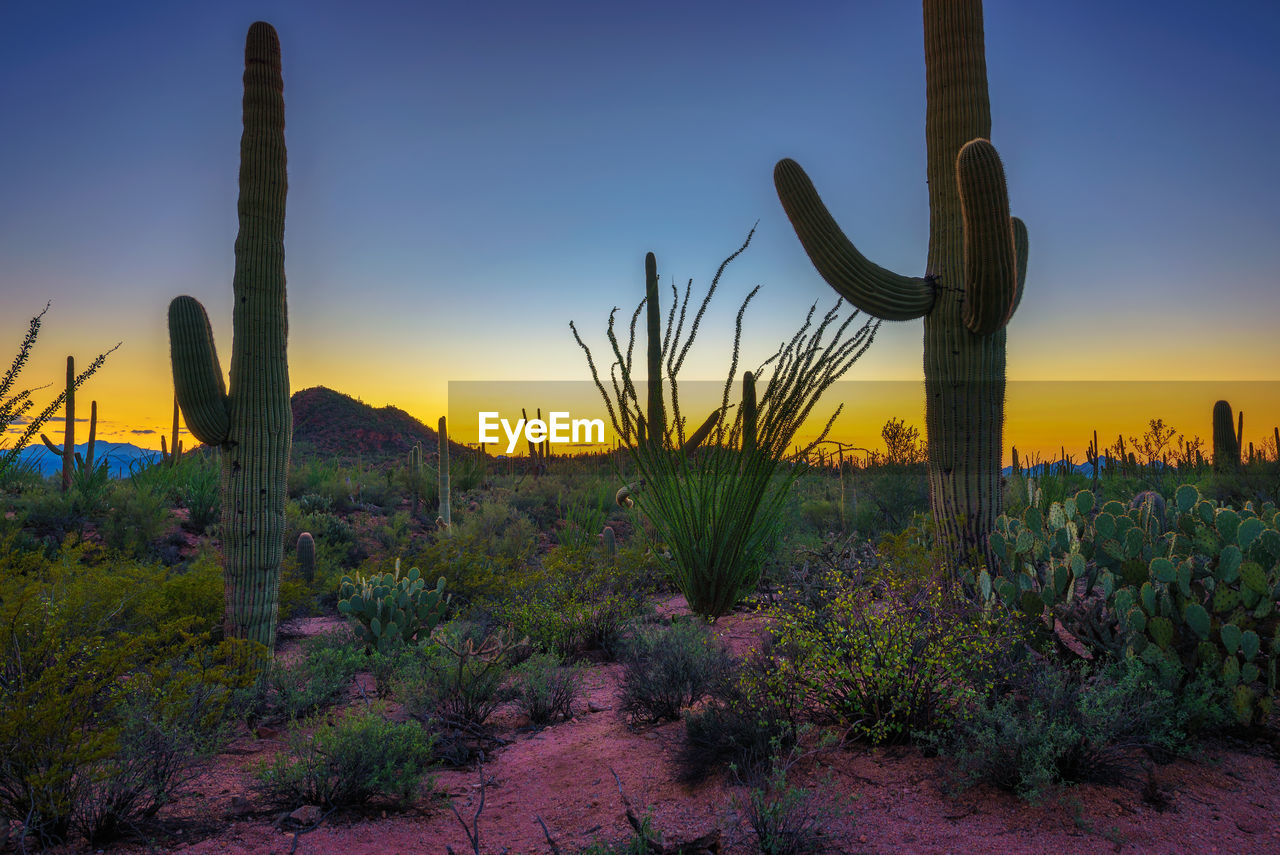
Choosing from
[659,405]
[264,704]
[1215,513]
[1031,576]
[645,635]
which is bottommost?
[264,704]

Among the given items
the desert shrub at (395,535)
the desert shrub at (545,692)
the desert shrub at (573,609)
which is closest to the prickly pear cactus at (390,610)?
the desert shrub at (573,609)

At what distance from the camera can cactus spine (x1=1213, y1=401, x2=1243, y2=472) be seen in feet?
45.0

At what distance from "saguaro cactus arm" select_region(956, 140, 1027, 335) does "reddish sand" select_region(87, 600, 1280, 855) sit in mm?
3281

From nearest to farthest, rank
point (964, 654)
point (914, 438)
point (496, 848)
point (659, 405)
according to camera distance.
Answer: point (496, 848) → point (964, 654) → point (659, 405) → point (914, 438)

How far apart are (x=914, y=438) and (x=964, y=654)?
42.0 ft

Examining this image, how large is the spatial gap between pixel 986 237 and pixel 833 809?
14.0 ft

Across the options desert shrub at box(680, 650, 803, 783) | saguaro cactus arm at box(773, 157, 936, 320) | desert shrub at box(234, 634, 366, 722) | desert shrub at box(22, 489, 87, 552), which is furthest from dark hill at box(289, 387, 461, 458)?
desert shrub at box(680, 650, 803, 783)

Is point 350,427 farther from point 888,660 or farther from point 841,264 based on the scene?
point 888,660

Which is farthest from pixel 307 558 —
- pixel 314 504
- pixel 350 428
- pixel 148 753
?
pixel 350 428

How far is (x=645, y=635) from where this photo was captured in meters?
5.71

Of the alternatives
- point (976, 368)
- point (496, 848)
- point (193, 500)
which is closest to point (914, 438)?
point (976, 368)

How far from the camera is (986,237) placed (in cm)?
568

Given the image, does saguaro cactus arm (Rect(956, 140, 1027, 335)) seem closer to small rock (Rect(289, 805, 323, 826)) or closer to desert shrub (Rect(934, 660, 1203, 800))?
desert shrub (Rect(934, 660, 1203, 800))

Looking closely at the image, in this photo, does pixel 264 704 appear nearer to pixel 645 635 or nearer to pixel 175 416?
pixel 645 635
